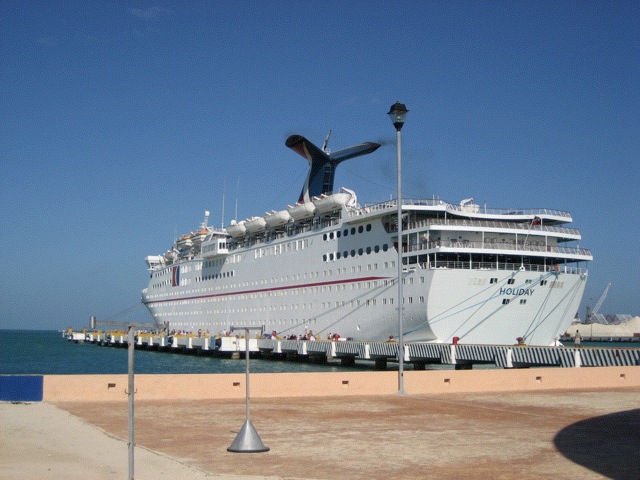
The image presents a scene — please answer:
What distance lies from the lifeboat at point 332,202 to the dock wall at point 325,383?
92.2ft

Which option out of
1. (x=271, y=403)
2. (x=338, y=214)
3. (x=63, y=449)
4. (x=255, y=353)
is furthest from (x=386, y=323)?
(x=63, y=449)

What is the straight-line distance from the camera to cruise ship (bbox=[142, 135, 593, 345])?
128 feet

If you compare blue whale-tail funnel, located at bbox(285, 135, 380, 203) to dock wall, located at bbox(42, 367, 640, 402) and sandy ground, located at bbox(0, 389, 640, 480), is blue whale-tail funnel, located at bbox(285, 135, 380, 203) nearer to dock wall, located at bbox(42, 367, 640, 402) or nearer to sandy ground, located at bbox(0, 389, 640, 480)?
dock wall, located at bbox(42, 367, 640, 402)

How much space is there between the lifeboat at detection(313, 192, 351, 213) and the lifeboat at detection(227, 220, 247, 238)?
12.0 m

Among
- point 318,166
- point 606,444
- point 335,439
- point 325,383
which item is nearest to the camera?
point 606,444

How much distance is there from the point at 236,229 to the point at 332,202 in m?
15.7

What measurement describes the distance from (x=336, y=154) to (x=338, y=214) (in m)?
9.07

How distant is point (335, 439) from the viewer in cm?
1172

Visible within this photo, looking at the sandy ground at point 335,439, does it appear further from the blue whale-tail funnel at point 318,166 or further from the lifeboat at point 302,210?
the blue whale-tail funnel at point 318,166

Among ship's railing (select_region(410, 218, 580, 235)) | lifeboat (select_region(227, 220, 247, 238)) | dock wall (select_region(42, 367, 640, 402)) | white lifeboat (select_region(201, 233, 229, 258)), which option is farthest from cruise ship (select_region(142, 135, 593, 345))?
dock wall (select_region(42, 367, 640, 402))

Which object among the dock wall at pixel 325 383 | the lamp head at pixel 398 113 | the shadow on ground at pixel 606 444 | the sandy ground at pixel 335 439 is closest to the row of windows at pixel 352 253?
the dock wall at pixel 325 383

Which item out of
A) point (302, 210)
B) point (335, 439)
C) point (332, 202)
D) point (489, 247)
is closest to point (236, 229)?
point (302, 210)

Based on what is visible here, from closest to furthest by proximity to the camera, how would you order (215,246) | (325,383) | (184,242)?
(325,383)
(215,246)
(184,242)

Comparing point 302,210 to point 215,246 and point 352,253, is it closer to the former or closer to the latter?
point 352,253
